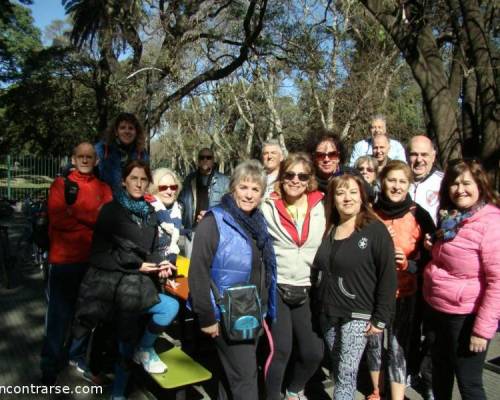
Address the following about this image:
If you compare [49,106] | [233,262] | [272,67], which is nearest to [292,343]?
[233,262]

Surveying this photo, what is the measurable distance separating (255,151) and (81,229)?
3403cm

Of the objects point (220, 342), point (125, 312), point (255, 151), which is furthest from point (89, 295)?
point (255, 151)

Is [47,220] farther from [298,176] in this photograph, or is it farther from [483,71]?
[483,71]

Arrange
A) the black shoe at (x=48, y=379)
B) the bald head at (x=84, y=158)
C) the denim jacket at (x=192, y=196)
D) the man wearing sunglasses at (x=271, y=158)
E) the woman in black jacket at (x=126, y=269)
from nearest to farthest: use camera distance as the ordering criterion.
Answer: the woman in black jacket at (x=126, y=269) < the bald head at (x=84, y=158) < the black shoe at (x=48, y=379) < the man wearing sunglasses at (x=271, y=158) < the denim jacket at (x=192, y=196)

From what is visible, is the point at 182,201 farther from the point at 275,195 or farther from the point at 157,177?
the point at 275,195

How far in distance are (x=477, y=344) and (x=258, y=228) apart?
57.9 inches

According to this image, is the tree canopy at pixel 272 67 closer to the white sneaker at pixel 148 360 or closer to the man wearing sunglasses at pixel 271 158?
the man wearing sunglasses at pixel 271 158

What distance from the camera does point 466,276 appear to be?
2.80 m

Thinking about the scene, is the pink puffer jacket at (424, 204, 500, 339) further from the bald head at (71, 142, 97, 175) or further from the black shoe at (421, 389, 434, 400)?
the bald head at (71, 142, 97, 175)

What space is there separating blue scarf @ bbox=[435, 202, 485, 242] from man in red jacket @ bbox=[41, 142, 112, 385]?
251 cm

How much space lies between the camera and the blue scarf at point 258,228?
9.68 ft

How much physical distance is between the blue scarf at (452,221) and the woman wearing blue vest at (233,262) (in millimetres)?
1106

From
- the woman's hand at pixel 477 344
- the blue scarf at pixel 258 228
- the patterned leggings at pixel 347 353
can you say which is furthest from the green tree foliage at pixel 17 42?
the woman's hand at pixel 477 344

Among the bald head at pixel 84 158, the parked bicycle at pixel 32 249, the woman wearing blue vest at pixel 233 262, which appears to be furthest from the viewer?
the parked bicycle at pixel 32 249
